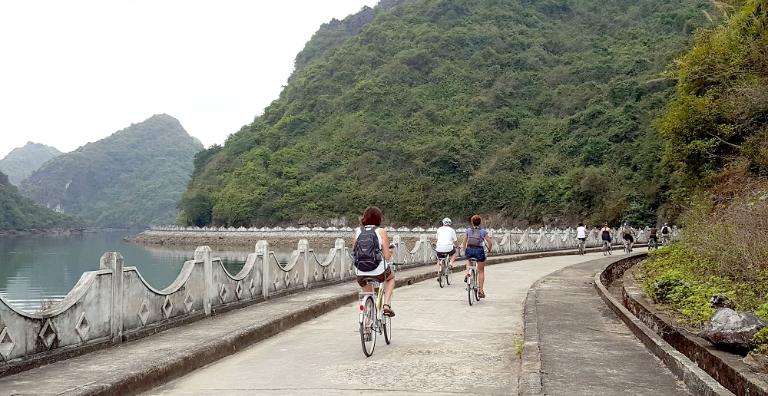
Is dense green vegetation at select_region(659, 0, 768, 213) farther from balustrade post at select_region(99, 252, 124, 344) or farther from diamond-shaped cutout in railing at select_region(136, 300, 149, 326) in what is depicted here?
balustrade post at select_region(99, 252, 124, 344)

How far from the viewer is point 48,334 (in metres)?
7.02

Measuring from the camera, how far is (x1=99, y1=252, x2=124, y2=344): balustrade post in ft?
26.2

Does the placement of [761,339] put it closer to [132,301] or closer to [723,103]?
[132,301]

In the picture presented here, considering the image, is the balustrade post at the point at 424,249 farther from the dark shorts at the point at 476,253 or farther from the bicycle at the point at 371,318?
the bicycle at the point at 371,318

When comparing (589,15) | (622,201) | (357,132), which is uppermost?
(589,15)

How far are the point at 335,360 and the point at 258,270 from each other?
5.47 meters

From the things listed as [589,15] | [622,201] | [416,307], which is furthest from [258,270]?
[589,15]

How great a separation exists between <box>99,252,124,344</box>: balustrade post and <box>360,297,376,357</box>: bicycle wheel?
3.14 metres

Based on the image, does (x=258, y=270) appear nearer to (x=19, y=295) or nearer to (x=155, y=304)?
(x=155, y=304)

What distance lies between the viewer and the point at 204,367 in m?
7.92

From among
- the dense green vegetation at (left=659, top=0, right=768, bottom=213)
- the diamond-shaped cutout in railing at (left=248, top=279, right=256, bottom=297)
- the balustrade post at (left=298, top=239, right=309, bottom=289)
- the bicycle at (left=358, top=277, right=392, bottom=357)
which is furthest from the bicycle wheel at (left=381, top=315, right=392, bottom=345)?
the dense green vegetation at (left=659, top=0, right=768, bottom=213)

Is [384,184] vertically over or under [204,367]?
over

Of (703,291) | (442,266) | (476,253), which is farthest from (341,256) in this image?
(703,291)

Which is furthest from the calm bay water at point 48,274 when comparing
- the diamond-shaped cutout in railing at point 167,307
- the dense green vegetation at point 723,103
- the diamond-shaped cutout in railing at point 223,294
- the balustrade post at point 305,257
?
the dense green vegetation at point 723,103
